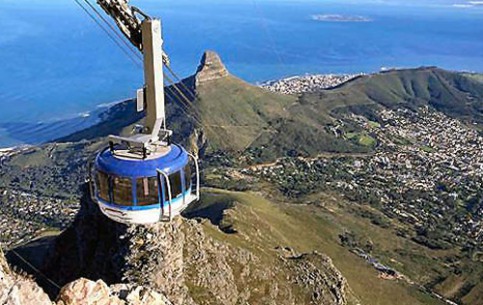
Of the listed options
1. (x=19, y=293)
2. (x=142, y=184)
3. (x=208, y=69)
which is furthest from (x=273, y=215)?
(x=208, y=69)

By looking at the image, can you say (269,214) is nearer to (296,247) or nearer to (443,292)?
(296,247)

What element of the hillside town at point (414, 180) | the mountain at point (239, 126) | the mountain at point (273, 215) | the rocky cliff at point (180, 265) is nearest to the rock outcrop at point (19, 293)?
the mountain at point (273, 215)

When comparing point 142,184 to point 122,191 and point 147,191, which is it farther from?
point 122,191

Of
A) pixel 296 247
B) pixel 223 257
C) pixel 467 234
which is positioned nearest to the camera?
pixel 223 257

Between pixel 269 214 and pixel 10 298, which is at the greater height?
pixel 10 298

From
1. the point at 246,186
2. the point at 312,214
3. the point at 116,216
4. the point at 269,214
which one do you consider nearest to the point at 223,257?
the point at 116,216

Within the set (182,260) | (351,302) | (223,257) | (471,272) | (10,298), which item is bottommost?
(471,272)

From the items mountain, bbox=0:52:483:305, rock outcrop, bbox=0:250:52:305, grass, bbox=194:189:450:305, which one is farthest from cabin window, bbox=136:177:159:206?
grass, bbox=194:189:450:305
